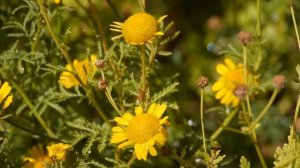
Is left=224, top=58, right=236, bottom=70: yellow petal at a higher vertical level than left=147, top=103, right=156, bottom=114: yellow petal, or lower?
lower

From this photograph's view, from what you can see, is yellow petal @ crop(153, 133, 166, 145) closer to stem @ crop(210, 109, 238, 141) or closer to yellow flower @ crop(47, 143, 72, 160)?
yellow flower @ crop(47, 143, 72, 160)

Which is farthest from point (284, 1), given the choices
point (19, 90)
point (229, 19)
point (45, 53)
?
point (19, 90)

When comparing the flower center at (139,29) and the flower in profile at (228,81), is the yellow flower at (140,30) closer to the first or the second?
the flower center at (139,29)

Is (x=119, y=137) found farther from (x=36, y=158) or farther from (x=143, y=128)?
(x=36, y=158)

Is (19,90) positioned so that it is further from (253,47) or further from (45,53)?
(253,47)

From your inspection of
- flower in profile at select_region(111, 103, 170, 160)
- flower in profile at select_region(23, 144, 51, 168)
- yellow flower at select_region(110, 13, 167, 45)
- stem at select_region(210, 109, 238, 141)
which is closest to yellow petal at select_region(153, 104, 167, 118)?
flower in profile at select_region(111, 103, 170, 160)

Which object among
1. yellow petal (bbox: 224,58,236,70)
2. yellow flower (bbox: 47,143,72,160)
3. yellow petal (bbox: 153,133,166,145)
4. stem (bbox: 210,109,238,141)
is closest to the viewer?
yellow petal (bbox: 153,133,166,145)

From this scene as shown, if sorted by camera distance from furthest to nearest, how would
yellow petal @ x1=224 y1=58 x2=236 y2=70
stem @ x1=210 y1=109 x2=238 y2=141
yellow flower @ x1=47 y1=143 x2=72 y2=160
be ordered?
yellow petal @ x1=224 y1=58 x2=236 y2=70, stem @ x1=210 y1=109 x2=238 y2=141, yellow flower @ x1=47 y1=143 x2=72 y2=160
